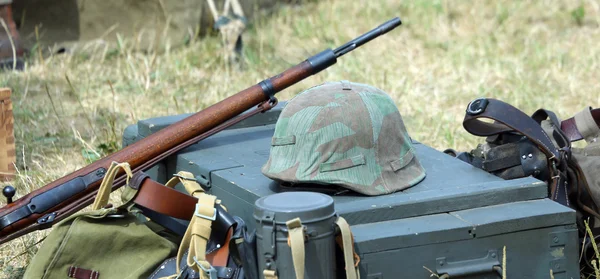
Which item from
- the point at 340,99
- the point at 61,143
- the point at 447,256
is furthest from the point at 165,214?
the point at 61,143

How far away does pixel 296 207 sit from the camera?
8.16 ft

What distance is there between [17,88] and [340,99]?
3.68m

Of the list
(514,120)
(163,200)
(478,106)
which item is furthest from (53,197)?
(514,120)

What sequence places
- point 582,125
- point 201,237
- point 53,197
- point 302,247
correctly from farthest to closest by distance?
1. point 582,125
2. point 53,197
3. point 201,237
4. point 302,247

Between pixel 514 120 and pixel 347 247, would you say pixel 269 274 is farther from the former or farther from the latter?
pixel 514 120

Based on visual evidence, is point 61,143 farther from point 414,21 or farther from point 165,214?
point 414,21

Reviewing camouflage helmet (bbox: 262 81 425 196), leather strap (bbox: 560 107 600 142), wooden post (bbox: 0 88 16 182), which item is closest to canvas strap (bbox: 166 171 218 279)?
camouflage helmet (bbox: 262 81 425 196)

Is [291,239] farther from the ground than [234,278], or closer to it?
farther from the ground

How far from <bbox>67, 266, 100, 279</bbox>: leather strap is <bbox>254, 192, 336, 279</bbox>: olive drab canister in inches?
25.9

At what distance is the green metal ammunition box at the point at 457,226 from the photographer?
2.65m

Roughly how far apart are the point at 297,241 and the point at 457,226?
1.93ft

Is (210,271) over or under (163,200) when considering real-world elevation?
under

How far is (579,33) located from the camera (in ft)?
24.7

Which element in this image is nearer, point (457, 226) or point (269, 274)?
point (269, 274)
